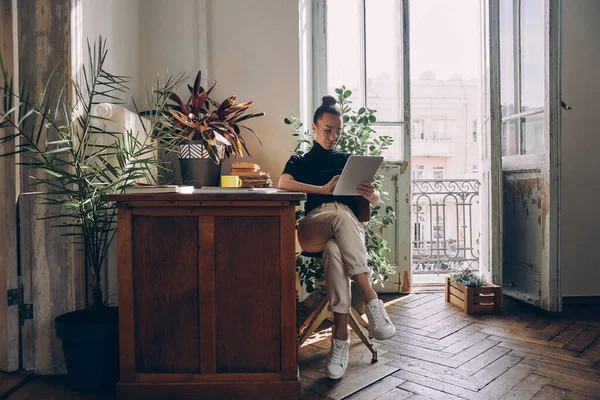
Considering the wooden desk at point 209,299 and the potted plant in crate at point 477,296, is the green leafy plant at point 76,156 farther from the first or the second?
the potted plant in crate at point 477,296

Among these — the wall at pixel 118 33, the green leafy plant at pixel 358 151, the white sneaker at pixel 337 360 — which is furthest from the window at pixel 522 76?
the wall at pixel 118 33

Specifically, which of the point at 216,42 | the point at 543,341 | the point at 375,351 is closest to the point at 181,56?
the point at 216,42

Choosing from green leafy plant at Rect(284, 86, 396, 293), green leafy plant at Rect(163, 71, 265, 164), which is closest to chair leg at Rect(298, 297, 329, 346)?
green leafy plant at Rect(284, 86, 396, 293)

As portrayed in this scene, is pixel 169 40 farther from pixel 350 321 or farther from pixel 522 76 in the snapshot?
pixel 522 76

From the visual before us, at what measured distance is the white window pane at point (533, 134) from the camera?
9.77 ft

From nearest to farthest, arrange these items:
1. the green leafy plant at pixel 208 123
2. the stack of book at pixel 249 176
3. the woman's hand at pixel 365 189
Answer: the woman's hand at pixel 365 189
the green leafy plant at pixel 208 123
the stack of book at pixel 249 176

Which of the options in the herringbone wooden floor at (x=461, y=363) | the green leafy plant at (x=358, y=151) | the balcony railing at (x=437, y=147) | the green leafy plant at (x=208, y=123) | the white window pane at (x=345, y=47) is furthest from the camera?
the balcony railing at (x=437, y=147)

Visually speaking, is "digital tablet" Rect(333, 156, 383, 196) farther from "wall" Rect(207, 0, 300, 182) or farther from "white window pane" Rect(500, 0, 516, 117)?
"white window pane" Rect(500, 0, 516, 117)

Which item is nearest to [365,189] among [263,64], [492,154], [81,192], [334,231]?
[334,231]

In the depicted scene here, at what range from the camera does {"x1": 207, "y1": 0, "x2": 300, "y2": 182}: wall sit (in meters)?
2.92

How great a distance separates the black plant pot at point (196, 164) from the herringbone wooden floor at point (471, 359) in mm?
1067

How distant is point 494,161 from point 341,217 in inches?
71.3

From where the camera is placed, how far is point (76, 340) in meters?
1.73

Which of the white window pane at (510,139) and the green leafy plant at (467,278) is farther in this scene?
the white window pane at (510,139)
